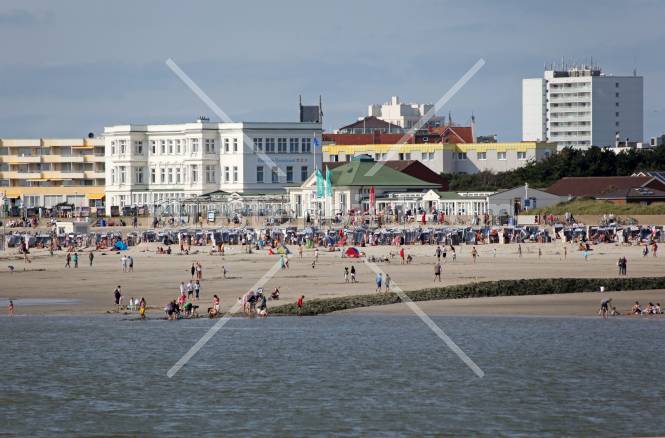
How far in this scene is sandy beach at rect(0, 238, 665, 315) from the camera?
167 ft

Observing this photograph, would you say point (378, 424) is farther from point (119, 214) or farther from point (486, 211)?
point (119, 214)

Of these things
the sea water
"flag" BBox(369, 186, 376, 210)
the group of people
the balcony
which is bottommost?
the sea water

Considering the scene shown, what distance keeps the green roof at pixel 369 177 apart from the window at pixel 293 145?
6972 mm

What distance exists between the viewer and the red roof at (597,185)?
95.5 metres

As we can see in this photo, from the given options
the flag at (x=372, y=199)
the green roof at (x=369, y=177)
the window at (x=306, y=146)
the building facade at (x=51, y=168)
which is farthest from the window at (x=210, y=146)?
the building facade at (x=51, y=168)

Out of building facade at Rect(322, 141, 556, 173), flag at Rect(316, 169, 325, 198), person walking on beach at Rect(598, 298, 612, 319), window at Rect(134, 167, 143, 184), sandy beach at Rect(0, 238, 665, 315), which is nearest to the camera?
person walking on beach at Rect(598, 298, 612, 319)

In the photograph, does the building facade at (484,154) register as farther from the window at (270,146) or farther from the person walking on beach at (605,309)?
the person walking on beach at (605,309)

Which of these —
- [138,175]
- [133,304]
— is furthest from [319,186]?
[133,304]

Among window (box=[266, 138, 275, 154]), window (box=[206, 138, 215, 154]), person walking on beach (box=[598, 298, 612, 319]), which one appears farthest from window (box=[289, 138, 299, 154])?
person walking on beach (box=[598, 298, 612, 319])

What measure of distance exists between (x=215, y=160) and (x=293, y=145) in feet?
22.0

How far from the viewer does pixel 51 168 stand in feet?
433

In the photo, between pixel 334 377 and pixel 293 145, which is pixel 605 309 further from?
pixel 293 145

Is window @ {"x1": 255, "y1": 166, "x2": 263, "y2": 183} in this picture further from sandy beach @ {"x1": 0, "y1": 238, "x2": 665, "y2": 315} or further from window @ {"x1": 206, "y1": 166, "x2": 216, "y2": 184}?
sandy beach @ {"x1": 0, "y1": 238, "x2": 665, "y2": 315}

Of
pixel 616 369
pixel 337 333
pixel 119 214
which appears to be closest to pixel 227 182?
pixel 119 214
